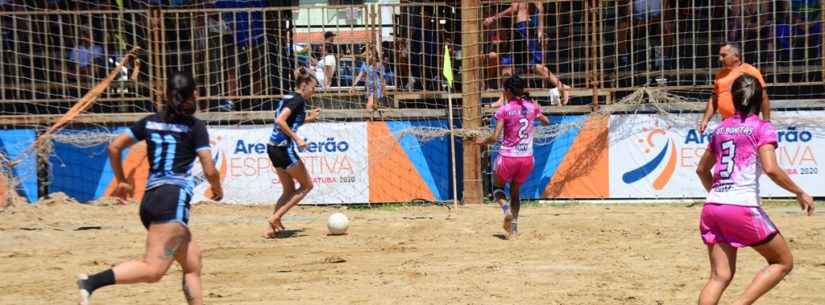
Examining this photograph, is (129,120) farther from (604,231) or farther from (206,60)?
(604,231)

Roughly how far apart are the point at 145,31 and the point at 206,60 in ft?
3.20

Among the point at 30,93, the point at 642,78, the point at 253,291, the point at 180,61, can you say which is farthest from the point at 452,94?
the point at 253,291

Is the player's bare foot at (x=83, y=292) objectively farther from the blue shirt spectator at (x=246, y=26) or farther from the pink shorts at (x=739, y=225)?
the blue shirt spectator at (x=246, y=26)

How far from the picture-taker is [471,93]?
14.4m

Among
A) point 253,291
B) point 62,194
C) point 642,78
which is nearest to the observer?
point 253,291

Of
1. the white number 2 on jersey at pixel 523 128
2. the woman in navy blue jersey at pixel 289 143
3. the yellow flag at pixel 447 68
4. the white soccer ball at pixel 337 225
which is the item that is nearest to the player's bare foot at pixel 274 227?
the woman in navy blue jersey at pixel 289 143

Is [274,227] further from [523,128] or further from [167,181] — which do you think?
[167,181]

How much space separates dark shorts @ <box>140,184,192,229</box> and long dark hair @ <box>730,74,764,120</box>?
334 cm

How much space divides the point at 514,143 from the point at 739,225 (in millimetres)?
5251

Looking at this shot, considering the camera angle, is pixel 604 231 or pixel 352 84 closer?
pixel 604 231

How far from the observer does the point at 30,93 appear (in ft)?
50.4

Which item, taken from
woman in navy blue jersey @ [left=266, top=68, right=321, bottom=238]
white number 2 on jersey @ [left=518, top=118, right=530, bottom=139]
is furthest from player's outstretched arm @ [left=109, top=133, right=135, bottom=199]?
white number 2 on jersey @ [left=518, top=118, right=530, bottom=139]

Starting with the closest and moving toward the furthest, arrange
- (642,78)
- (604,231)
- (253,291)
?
(253,291) → (604,231) → (642,78)

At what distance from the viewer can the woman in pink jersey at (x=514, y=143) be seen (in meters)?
11.0
